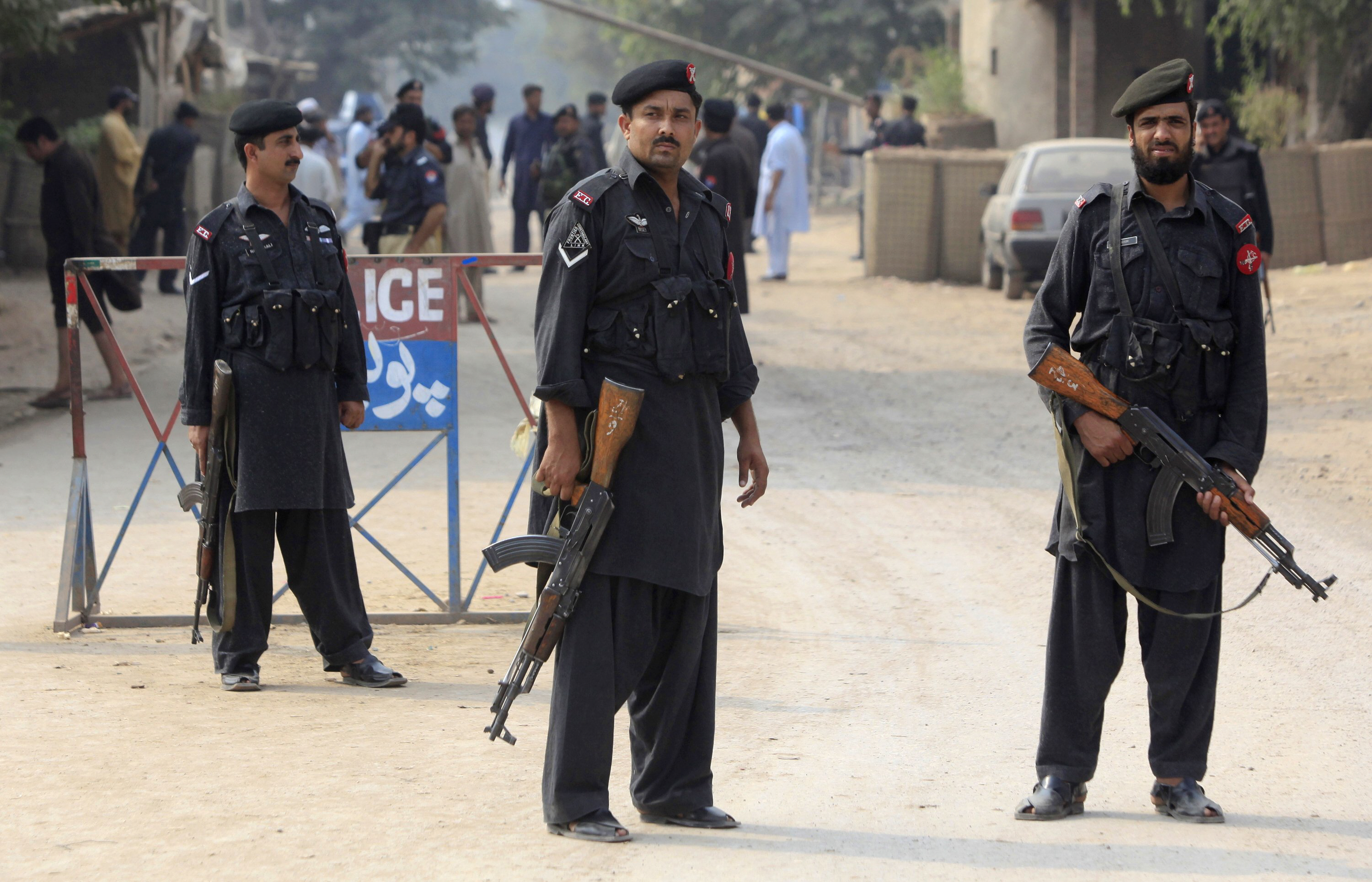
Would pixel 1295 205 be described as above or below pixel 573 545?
above

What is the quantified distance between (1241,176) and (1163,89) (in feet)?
22.8

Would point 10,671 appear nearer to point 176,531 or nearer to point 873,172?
point 176,531

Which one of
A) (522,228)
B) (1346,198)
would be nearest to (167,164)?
(522,228)

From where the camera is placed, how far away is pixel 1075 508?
3844 mm

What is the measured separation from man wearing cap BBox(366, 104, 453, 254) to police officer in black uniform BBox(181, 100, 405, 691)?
6244 mm

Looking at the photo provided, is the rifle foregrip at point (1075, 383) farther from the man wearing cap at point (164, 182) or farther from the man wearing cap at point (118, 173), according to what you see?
the man wearing cap at point (164, 182)

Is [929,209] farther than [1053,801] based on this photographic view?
Yes

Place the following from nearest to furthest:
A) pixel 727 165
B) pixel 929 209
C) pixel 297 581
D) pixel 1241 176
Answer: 1. pixel 297 581
2. pixel 1241 176
3. pixel 727 165
4. pixel 929 209

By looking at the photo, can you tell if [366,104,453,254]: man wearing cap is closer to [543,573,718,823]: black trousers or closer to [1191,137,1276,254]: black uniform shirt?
[1191,137,1276,254]: black uniform shirt

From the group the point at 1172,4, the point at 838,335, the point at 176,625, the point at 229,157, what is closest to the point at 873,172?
the point at 838,335

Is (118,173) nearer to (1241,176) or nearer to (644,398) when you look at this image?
(1241,176)

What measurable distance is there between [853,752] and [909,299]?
41.3 ft

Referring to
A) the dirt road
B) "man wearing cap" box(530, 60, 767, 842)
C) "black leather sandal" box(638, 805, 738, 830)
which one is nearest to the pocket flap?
"man wearing cap" box(530, 60, 767, 842)

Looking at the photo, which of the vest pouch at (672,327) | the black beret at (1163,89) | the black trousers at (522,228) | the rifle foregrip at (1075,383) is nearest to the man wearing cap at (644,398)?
the vest pouch at (672,327)
